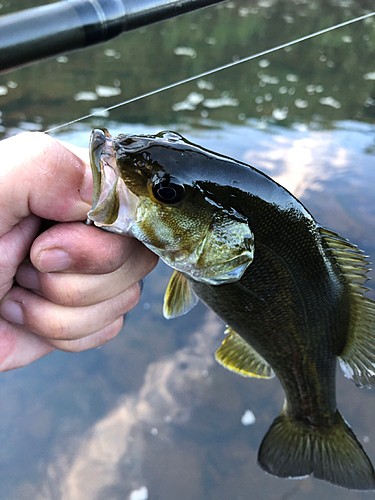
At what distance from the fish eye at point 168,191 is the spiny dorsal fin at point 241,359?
72cm

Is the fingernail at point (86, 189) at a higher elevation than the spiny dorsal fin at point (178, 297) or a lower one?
higher

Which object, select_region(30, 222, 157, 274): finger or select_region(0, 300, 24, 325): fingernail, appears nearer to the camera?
select_region(30, 222, 157, 274): finger

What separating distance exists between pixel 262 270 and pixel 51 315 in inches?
25.4

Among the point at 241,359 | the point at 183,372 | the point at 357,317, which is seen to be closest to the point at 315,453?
the point at 241,359

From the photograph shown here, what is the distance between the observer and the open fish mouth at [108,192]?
0.85 metres

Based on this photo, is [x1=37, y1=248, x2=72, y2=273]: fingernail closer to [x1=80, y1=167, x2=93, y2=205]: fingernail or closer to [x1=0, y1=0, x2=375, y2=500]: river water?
[x1=80, y1=167, x2=93, y2=205]: fingernail

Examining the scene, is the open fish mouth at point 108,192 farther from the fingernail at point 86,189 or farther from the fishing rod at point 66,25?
the fishing rod at point 66,25

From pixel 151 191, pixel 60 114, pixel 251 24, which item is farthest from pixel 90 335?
pixel 251 24

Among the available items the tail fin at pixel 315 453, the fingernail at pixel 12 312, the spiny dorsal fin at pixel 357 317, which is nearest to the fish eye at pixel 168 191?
the spiny dorsal fin at pixel 357 317

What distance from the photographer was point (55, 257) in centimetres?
104

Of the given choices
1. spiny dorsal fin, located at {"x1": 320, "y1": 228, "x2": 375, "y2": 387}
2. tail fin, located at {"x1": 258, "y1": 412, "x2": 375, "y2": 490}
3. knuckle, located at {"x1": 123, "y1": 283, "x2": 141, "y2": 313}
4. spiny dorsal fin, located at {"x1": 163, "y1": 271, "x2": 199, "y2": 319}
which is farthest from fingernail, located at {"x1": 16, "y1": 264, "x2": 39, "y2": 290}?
tail fin, located at {"x1": 258, "y1": 412, "x2": 375, "y2": 490}

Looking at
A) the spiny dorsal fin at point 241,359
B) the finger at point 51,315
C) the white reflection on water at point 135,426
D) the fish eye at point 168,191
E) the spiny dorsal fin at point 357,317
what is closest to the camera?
the fish eye at point 168,191

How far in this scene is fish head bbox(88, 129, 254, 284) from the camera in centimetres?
89

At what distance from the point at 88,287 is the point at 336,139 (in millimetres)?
2866
